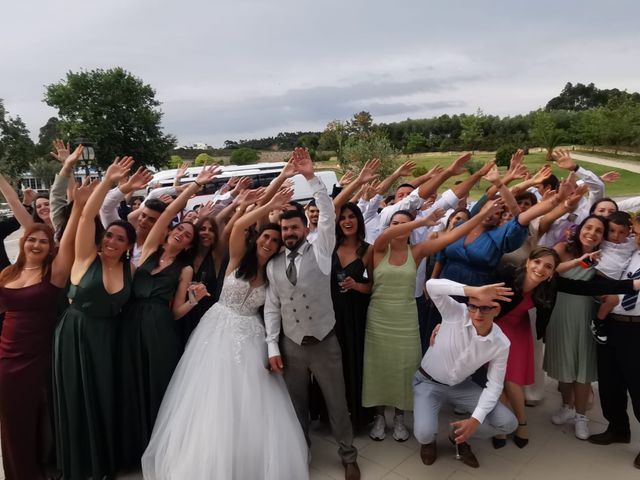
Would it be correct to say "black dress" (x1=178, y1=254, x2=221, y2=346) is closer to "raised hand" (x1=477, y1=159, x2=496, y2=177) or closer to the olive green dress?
the olive green dress

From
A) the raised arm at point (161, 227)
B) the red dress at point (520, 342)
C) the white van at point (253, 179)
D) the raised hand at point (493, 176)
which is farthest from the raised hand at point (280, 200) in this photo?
the white van at point (253, 179)

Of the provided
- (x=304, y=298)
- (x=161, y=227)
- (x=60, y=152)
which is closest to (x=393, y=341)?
(x=304, y=298)

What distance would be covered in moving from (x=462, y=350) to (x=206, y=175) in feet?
9.37

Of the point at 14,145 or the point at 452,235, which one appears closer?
the point at 452,235

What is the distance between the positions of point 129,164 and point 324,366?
2377mm

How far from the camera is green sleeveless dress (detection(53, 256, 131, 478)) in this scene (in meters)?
3.02

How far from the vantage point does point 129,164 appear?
12.0 ft

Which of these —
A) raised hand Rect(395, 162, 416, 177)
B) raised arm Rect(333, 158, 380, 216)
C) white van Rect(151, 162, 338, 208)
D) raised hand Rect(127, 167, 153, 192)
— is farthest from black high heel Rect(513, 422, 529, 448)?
white van Rect(151, 162, 338, 208)

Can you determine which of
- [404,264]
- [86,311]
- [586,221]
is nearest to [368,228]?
[404,264]

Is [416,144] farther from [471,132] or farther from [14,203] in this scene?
[14,203]

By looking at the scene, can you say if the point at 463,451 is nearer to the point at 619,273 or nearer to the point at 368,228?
the point at 619,273

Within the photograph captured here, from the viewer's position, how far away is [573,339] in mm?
3594

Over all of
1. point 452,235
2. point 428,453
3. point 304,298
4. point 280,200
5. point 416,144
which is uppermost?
point 416,144

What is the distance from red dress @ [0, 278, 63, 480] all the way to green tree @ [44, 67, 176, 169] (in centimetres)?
3198
